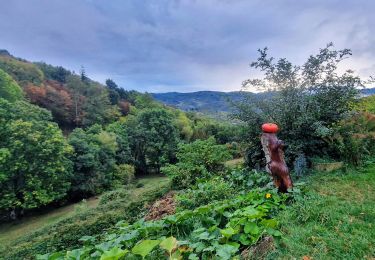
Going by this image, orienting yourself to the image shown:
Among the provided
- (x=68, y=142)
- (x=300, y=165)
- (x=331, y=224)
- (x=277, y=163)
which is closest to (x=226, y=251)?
(x=331, y=224)

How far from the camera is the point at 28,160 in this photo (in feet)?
72.1

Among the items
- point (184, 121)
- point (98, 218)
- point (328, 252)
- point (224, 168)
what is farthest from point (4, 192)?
point (184, 121)

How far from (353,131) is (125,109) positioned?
55.7 metres

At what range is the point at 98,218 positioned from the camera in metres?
8.18

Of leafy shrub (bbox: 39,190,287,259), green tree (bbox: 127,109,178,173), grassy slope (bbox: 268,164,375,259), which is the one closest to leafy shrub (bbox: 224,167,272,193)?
grassy slope (bbox: 268,164,375,259)

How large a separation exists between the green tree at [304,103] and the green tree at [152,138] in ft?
93.8

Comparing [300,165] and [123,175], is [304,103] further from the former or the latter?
[123,175]

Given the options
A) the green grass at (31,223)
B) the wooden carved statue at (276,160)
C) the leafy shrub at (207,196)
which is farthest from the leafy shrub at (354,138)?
the green grass at (31,223)

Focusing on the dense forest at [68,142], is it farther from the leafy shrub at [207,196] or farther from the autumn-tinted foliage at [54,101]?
the leafy shrub at [207,196]

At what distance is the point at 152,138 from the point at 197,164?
A: 91.0ft

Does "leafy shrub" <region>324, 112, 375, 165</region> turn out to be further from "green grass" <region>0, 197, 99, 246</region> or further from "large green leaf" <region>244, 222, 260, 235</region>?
"green grass" <region>0, 197, 99, 246</region>

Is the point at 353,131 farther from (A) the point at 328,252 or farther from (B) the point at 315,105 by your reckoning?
(A) the point at 328,252

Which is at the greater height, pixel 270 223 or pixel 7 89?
pixel 7 89

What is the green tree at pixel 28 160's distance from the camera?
20.7 metres
